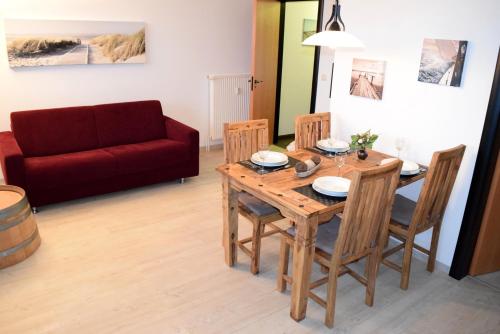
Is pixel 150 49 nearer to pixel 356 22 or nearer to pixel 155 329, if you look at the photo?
pixel 356 22

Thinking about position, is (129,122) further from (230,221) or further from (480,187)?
(480,187)

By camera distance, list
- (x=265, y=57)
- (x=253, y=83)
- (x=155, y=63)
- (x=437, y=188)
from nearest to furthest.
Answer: (x=437, y=188)
(x=155, y=63)
(x=253, y=83)
(x=265, y=57)

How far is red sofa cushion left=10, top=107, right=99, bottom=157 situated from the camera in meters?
3.97

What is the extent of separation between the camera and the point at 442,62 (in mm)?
2932

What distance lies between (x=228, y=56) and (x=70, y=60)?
6.76 ft

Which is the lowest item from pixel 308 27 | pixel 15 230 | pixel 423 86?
pixel 15 230

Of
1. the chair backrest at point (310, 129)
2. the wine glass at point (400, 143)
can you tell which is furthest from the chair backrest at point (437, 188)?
the chair backrest at point (310, 129)

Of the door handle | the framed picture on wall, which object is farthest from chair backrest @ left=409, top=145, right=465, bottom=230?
the framed picture on wall

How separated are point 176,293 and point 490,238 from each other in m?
2.21

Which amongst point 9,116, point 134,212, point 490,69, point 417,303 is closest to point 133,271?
point 134,212

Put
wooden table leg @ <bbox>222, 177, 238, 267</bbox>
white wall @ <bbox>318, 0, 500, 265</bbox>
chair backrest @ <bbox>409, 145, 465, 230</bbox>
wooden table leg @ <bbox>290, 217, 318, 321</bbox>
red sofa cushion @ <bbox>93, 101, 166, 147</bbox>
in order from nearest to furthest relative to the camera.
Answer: wooden table leg @ <bbox>290, 217, 318, 321</bbox>
chair backrest @ <bbox>409, 145, 465, 230</bbox>
white wall @ <bbox>318, 0, 500, 265</bbox>
wooden table leg @ <bbox>222, 177, 238, 267</bbox>
red sofa cushion @ <bbox>93, 101, 166, 147</bbox>

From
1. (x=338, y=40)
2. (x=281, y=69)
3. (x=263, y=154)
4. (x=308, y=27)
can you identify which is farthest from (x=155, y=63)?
(x=338, y=40)

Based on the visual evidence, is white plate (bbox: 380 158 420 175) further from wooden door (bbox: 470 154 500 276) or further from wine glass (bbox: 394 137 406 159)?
wooden door (bbox: 470 154 500 276)

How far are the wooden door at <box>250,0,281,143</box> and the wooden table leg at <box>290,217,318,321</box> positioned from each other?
334 cm
